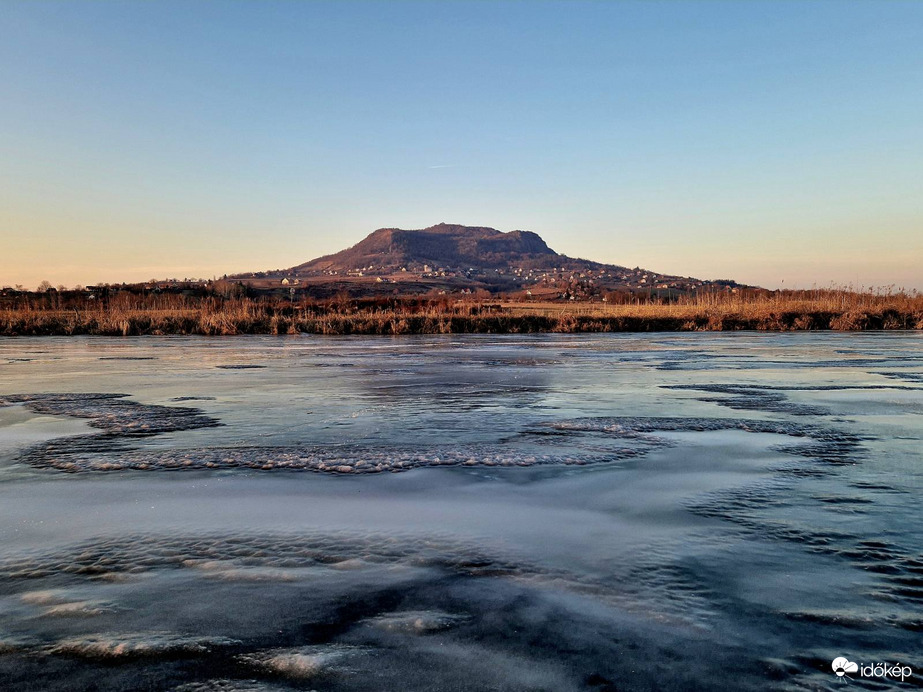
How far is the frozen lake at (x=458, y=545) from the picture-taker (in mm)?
2799

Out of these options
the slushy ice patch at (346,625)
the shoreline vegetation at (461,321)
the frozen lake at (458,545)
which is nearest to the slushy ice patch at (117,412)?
the frozen lake at (458,545)

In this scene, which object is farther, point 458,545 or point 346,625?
point 458,545

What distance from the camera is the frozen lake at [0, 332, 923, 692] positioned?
2.80 m

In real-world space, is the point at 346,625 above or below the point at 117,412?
below

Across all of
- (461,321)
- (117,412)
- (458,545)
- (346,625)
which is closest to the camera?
(346,625)

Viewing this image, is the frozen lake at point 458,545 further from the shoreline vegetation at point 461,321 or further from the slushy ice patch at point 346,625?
the shoreline vegetation at point 461,321

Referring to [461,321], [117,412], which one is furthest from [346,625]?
[461,321]

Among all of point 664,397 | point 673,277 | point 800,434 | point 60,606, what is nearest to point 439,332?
point 664,397

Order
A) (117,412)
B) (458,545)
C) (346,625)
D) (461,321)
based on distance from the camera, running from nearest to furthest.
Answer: (346,625) < (458,545) < (117,412) < (461,321)

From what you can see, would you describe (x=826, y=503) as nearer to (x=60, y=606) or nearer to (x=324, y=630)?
(x=324, y=630)

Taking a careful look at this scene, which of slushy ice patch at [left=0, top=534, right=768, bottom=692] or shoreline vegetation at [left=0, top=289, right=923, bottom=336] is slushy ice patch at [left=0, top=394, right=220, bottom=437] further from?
shoreline vegetation at [left=0, top=289, right=923, bottom=336]

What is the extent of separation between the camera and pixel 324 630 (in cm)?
306

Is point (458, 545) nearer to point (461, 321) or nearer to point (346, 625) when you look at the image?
point (346, 625)

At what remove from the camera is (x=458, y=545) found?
13.4 feet
